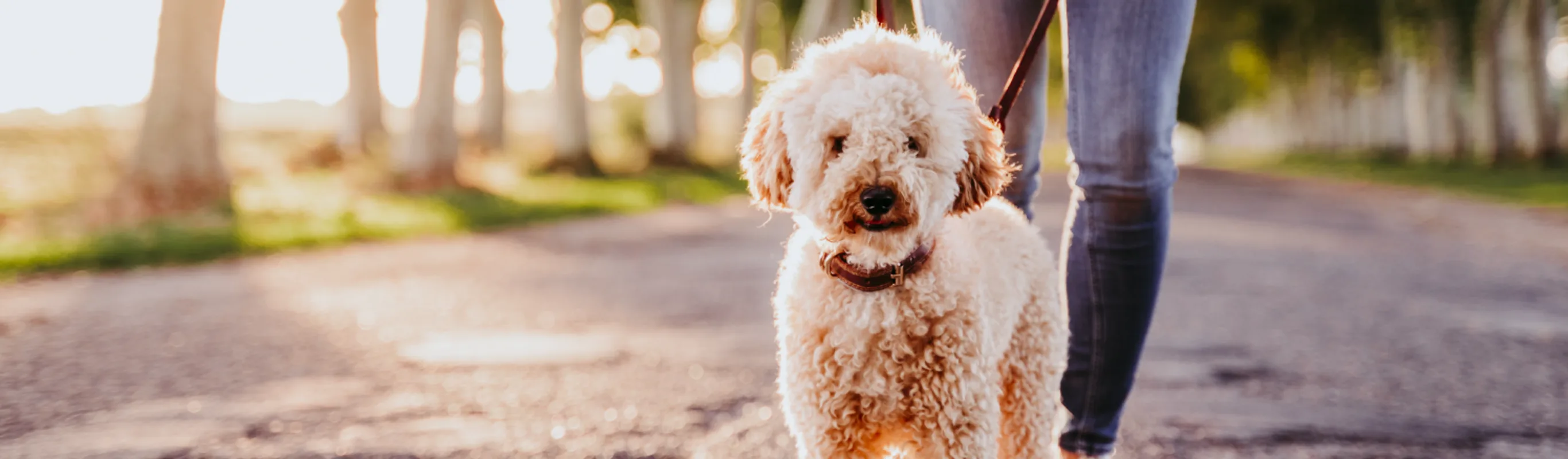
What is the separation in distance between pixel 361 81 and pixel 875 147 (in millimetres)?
21798

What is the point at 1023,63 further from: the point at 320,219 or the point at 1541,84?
the point at 1541,84

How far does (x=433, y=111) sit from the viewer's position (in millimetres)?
16094

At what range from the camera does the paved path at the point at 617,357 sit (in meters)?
3.55

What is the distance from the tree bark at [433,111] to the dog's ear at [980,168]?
14.6 meters

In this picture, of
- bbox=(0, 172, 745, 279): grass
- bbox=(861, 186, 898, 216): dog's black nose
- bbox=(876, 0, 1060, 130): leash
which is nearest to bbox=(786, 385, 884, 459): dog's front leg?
bbox=(861, 186, 898, 216): dog's black nose

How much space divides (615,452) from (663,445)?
0.49 feet

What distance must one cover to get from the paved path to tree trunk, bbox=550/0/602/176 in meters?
10.2

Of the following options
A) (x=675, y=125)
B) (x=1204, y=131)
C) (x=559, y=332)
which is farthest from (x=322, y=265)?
(x=1204, y=131)

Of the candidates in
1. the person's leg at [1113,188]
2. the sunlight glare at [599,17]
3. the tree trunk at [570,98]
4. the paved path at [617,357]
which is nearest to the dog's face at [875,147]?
the person's leg at [1113,188]

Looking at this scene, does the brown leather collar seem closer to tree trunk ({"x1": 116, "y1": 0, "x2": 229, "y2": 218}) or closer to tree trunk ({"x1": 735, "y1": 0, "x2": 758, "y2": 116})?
tree trunk ({"x1": 116, "y1": 0, "x2": 229, "y2": 218})

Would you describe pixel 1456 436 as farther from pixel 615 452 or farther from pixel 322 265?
pixel 322 265

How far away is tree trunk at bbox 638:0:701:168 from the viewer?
22984 millimetres

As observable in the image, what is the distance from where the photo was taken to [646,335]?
5605mm

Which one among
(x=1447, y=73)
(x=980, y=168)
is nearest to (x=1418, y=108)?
(x=1447, y=73)
